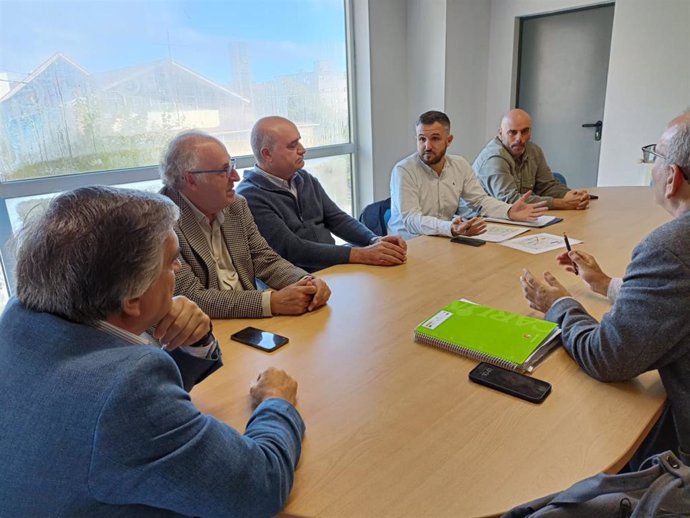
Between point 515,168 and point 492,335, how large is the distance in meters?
2.18

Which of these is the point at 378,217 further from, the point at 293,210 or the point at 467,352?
the point at 467,352

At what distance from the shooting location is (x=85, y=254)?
0.68 m

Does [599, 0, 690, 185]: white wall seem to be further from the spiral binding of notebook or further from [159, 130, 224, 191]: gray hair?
[159, 130, 224, 191]: gray hair

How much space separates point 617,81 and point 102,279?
14.2ft

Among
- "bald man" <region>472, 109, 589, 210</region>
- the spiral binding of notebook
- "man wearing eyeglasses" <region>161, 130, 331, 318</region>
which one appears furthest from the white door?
the spiral binding of notebook

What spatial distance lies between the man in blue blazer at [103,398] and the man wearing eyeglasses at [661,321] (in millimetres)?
697

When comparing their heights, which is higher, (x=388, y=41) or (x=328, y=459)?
(x=388, y=41)

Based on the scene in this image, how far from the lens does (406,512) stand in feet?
2.41

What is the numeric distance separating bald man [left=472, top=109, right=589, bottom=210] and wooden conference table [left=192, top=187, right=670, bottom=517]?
151 centimetres

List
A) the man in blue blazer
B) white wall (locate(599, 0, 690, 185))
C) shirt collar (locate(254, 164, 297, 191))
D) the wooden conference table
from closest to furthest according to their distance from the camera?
the man in blue blazer → the wooden conference table → shirt collar (locate(254, 164, 297, 191)) → white wall (locate(599, 0, 690, 185))

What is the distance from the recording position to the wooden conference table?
0.78 meters

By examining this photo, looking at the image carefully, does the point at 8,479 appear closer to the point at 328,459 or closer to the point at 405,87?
the point at 328,459

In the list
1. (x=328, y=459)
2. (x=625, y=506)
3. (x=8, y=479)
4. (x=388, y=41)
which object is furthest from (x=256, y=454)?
(x=388, y=41)

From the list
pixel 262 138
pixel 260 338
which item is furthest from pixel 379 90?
pixel 260 338
